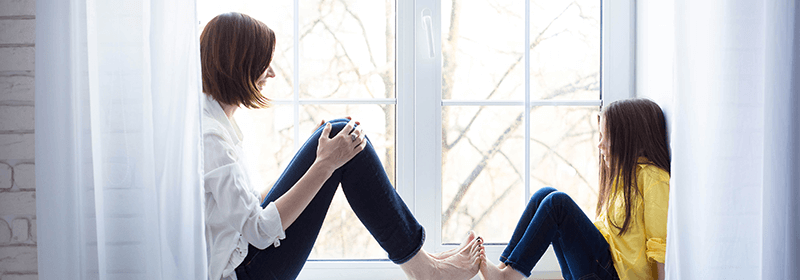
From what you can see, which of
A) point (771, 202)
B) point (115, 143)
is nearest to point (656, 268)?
point (771, 202)

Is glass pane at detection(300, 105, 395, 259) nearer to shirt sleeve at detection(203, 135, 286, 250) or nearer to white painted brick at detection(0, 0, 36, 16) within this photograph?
shirt sleeve at detection(203, 135, 286, 250)

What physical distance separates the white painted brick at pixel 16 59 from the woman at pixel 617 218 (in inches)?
50.6

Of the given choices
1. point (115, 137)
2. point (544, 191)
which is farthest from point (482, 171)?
point (115, 137)

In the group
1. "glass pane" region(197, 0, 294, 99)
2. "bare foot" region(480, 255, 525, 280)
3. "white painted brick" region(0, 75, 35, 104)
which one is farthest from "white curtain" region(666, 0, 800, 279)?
"white painted brick" region(0, 75, 35, 104)

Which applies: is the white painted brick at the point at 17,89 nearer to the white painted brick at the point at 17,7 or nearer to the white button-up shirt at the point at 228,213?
the white painted brick at the point at 17,7

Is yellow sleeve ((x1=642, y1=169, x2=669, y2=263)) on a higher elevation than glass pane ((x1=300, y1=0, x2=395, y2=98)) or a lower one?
lower

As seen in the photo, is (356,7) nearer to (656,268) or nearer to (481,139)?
(481,139)

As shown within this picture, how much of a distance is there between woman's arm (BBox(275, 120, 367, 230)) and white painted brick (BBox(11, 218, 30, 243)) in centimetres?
67

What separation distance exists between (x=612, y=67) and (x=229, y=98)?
3.87ft

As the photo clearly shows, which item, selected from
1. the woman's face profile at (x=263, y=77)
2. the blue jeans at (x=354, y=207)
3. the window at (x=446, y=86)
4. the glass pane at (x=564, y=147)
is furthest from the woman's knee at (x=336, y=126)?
the glass pane at (x=564, y=147)

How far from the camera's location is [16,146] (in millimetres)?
1150

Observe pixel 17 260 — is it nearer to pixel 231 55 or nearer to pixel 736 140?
pixel 231 55

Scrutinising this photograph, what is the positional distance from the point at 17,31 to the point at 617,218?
160 cm

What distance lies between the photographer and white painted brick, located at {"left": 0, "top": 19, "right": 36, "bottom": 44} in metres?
1.16
